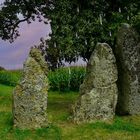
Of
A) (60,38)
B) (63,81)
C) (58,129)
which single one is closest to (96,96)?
(58,129)

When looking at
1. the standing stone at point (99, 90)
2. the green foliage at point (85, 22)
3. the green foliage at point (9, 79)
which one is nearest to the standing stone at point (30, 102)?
the standing stone at point (99, 90)

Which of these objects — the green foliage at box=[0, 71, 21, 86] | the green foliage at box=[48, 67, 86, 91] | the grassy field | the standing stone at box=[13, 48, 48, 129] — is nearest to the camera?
the grassy field

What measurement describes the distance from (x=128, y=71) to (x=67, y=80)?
14.3 m

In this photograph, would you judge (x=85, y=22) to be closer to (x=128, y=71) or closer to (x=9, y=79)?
(x=128, y=71)

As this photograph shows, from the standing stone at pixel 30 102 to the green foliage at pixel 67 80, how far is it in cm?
1480

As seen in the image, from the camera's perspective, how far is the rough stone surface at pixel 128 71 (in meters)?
25.3

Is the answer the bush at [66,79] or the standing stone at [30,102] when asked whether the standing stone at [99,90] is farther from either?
the bush at [66,79]

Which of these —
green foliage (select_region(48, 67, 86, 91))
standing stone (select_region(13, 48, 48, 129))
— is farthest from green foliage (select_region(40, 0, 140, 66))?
green foliage (select_region(48, 67, 86, 91))

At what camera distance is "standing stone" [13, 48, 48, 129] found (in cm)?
2317

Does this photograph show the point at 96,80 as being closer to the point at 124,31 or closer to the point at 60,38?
the point at 124,31

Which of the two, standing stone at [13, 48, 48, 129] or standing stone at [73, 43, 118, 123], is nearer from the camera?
standing stone at [13, 48, 48, 129]

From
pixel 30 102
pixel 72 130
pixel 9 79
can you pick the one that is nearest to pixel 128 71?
pixel 72 130

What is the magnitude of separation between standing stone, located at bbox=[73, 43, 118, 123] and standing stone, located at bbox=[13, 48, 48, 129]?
5.32 feet

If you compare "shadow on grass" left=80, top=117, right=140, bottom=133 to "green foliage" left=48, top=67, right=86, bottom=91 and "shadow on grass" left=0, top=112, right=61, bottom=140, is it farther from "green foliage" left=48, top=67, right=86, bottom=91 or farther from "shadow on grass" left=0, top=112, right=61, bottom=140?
"green foliage" left=48, top=67, right=86, bottom=91
